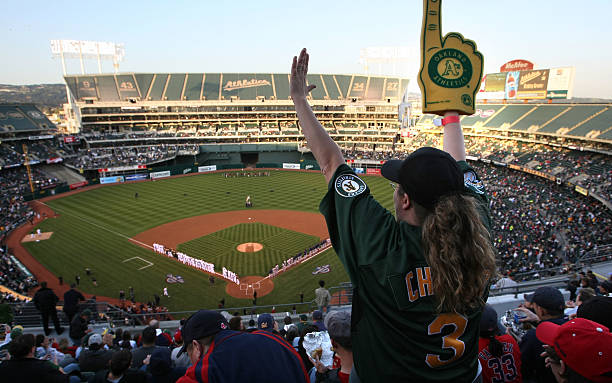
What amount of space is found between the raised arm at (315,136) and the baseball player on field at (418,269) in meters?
0.19

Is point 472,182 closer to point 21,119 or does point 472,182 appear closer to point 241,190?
point 241,190

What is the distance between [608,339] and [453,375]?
1384 mm

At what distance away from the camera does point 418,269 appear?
150 centimetres

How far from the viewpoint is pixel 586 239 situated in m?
19.9

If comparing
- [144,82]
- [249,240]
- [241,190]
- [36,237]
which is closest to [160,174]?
[241,190]

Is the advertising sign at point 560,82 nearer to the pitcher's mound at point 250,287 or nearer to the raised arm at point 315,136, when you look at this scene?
the pitcher's mound at point 250,287

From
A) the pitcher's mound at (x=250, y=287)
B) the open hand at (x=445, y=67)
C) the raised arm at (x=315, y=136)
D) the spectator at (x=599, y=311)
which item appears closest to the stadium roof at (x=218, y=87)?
the pitcher's mound at (x=250, y=287)

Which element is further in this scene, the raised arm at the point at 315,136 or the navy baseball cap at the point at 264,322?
the navy baseball cap at the point at 264,322

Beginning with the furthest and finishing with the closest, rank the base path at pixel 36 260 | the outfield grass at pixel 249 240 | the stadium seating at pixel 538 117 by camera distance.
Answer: the stadium seating at pixel 538 117, the outfield grass at pixel 249 240, the base path at pixel 36 260

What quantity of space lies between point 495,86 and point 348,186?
207 feet

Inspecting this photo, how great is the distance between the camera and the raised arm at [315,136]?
186cm

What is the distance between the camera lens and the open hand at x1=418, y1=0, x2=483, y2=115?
257cm

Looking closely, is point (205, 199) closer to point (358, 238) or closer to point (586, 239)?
point (586, 239)

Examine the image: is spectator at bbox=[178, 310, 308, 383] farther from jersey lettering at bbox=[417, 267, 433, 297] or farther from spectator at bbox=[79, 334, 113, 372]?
spectator at bbox=[79, 334, 113, 372]
